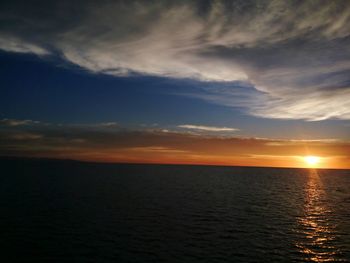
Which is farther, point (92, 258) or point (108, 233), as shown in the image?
point (108, 233)

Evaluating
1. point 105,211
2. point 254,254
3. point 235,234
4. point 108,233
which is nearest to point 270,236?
point 235,234

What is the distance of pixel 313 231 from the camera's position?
49250 mm

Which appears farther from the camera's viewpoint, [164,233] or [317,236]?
[317,236]

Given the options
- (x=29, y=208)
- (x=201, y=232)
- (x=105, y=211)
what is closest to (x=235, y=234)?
(x=201, y=232)

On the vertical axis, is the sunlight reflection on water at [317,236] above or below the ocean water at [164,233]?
below

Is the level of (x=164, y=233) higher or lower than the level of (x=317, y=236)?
higher

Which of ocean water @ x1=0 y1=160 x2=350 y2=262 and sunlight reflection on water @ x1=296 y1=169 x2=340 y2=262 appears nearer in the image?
ocean water @ x1=0 y1=160 x2=350 y2=262

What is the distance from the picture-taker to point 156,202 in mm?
73375

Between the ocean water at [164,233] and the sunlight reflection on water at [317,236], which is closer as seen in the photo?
the ocean water at [164,233]

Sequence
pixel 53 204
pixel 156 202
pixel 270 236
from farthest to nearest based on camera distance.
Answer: pixel 156 202 < pixel 53 204 < pixel 270 236

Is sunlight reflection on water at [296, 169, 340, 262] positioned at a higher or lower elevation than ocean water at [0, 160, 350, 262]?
lower

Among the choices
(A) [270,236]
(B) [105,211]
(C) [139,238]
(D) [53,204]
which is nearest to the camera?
(C) [139,238]

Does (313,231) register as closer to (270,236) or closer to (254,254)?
(270,236)

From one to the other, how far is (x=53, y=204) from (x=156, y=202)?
23.8 metres
